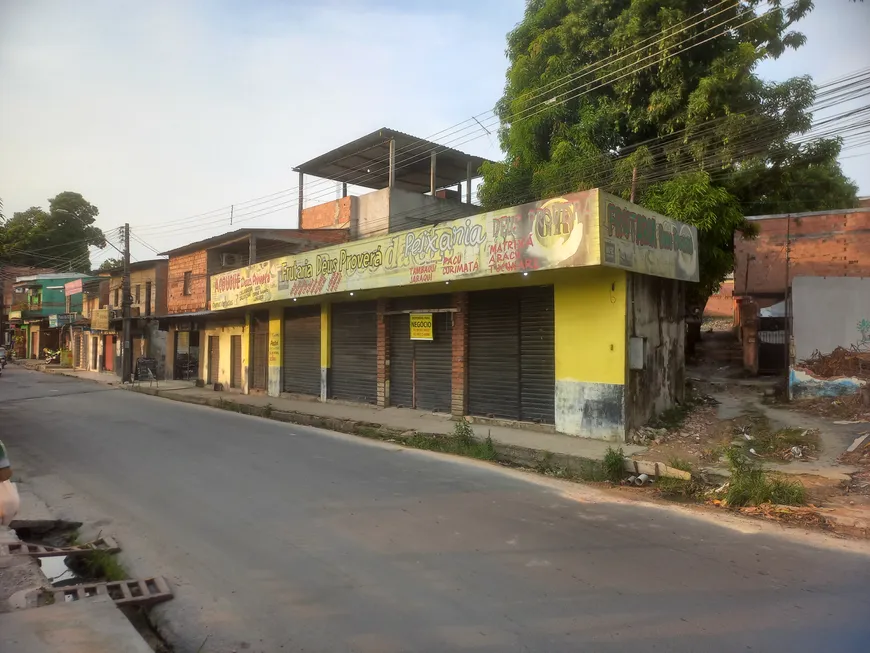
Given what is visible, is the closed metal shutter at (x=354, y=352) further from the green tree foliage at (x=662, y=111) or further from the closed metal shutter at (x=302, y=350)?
the green tree foliage at (x=662, y=111)

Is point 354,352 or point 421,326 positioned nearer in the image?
point 421,326

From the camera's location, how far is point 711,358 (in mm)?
19453

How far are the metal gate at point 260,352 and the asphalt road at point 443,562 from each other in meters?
12.3

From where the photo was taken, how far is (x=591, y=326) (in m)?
11.2

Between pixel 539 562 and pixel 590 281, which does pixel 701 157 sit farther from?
pixel 539 562

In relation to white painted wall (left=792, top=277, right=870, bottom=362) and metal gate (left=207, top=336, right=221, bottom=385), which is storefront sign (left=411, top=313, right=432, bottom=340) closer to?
white painted wall (left=792, top=277, right=870, bottom=362)

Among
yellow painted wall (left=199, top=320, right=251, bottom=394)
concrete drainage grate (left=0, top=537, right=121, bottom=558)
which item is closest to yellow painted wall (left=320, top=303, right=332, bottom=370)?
yellow painted wall (left=199, top=320, right=251, bottom=394)

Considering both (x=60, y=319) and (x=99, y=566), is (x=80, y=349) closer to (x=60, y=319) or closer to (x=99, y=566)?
(x=60, y=319)

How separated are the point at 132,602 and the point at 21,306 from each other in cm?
5733

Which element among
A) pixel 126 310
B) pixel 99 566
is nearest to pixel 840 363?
pixel 99 566

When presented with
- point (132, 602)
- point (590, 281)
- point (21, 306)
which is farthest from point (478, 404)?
point (21, 306)

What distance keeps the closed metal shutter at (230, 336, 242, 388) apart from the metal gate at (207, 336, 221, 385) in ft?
A: 4.66

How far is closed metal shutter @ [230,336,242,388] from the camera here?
23469 millimetres

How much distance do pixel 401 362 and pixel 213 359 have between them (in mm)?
13210
